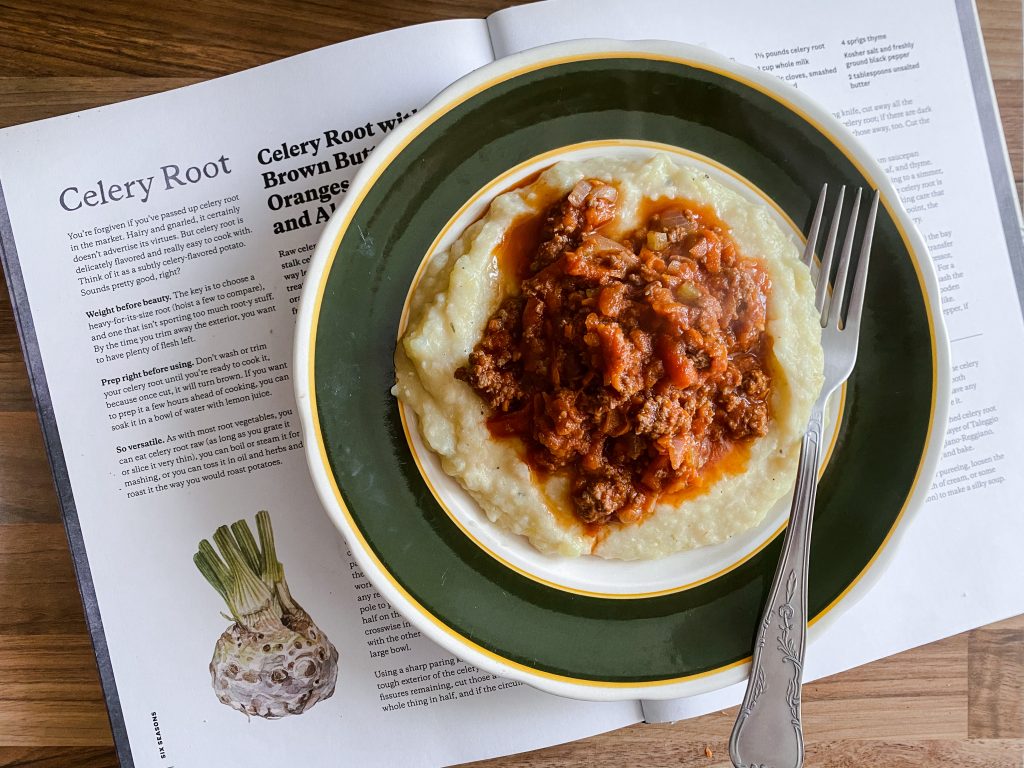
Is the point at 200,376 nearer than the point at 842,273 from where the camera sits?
No

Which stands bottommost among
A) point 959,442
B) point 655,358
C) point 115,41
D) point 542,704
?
point 542,704

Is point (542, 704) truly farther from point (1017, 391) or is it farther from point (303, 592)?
point (1017, 391)

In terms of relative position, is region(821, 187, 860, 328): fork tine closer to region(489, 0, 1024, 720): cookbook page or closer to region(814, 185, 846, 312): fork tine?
region(814, 185, 846, 312): fork tine

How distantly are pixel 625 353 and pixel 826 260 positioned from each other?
98cm

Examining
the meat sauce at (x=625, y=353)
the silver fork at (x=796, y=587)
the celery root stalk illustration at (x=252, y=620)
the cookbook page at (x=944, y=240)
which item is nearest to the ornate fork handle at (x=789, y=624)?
the silver fork at (x=796, y=587)

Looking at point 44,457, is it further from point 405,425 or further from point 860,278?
point 860,278

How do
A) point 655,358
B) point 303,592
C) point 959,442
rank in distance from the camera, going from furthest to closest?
point 959,442
point 303,592
point 655,358

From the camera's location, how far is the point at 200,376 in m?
3.13

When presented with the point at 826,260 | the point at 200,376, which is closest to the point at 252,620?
the point at 200,376

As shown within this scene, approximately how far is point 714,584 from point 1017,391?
1.87 meters

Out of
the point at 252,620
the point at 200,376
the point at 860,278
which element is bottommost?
the point at 252,620

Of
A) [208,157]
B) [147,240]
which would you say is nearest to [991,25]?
[208,157]

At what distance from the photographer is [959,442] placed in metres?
3.40

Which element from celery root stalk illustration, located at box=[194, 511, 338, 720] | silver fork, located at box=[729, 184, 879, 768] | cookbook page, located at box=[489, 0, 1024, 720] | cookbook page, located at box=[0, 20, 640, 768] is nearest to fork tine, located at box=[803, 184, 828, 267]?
silver fork, located at box=[729, 184, 879, 768]
